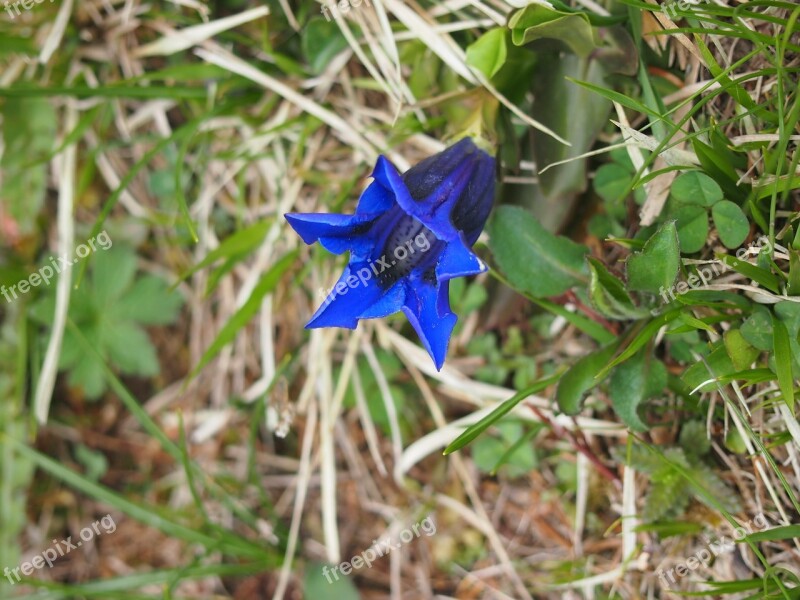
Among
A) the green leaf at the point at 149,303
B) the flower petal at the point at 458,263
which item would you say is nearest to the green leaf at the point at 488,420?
the flower petal at the point at 458,263

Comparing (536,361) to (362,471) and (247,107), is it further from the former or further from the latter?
(247,107)

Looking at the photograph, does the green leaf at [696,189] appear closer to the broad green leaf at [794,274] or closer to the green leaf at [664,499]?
the broad green leaf at [794,274]

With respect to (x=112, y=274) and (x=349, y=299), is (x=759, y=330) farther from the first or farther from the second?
(x=112, y=274)

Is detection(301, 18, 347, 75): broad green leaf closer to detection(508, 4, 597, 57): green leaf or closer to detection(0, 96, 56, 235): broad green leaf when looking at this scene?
detection(508, 4, 597, 57): green leaf

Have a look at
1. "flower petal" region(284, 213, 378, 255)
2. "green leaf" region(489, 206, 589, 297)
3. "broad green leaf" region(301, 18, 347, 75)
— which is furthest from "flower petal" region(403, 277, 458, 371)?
"broad green leaf" region(301, 18, 347, 75)

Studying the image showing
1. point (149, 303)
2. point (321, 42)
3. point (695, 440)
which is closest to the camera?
point (695, 440)

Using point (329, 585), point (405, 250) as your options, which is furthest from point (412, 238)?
point (329, 585)
